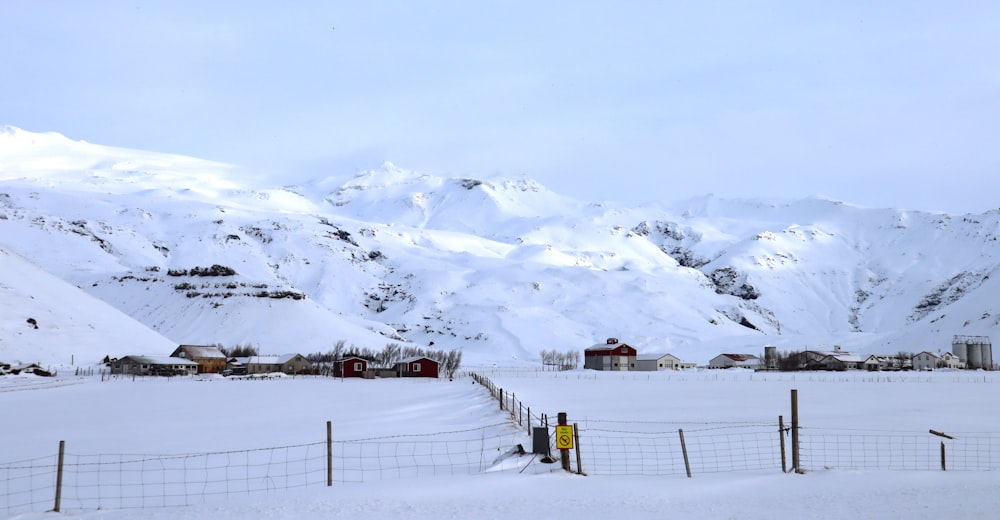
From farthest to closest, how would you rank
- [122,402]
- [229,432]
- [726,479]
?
[122,402]
[229,432]
[726,479]

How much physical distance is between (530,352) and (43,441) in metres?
152

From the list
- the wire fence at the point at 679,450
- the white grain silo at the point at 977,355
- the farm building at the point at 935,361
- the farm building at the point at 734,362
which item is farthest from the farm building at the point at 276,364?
the white grain silo at the point at 977,355

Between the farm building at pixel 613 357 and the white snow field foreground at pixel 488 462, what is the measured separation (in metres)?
80.5

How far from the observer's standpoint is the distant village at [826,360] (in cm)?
11873

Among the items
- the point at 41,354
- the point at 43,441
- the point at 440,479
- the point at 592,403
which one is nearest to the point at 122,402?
the point at 43,441

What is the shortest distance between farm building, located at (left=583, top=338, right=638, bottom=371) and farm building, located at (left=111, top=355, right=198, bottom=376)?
59.7 meters

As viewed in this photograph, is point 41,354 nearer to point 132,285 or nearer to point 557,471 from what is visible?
point 132,285

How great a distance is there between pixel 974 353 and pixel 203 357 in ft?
355

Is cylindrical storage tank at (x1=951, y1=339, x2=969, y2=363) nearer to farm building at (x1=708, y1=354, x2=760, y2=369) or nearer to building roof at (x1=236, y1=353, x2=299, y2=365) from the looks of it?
farm building at (x1=708, y1=354, x2=760, y2=369)

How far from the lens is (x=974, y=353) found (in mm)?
120625

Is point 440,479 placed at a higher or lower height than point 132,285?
lower

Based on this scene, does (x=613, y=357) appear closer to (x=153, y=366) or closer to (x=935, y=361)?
(x=935, y=361)

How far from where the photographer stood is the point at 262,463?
2461cm

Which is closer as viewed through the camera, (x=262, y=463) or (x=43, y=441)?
(x=262, y=463)
